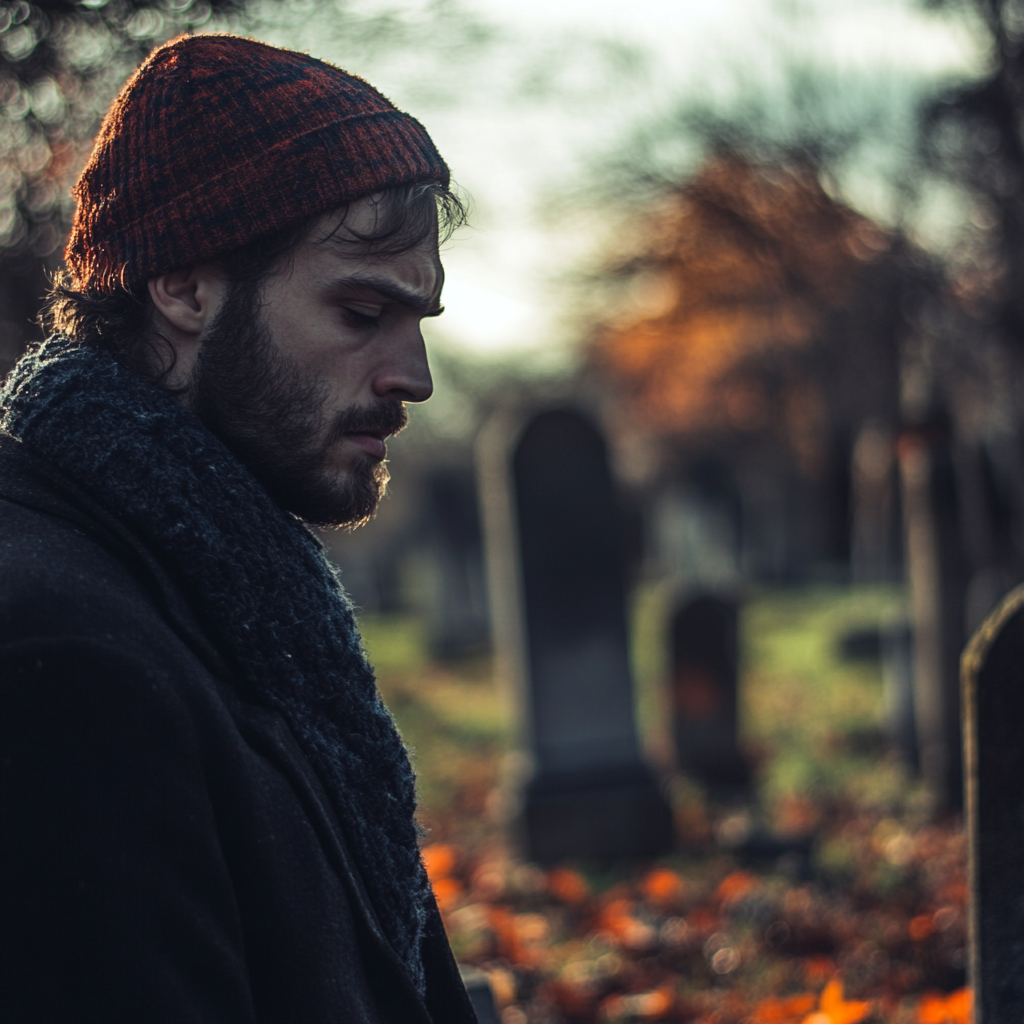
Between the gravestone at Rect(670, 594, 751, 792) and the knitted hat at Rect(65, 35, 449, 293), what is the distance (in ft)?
18.9

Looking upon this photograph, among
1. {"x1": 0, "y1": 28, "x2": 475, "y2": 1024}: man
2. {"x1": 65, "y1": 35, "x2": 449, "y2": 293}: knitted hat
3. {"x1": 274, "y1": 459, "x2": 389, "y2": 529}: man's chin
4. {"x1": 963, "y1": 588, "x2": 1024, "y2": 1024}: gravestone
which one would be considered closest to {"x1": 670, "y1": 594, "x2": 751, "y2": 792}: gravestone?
{"x1": 963, "y1": 588, "x2": 1024, "y2": 1024}: gravestone

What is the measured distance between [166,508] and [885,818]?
220 inches

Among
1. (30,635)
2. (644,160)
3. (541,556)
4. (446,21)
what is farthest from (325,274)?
(644,160)

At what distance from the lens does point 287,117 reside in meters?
1.38

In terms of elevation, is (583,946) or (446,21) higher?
(446,21)

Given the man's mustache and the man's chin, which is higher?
the man's mustache

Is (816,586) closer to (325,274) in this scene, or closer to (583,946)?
(583,946)

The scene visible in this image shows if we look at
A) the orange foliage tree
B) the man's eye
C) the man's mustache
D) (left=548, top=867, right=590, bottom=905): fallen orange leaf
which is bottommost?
(left=548, top=867, right=590, bottom=905): fallen orange leaf

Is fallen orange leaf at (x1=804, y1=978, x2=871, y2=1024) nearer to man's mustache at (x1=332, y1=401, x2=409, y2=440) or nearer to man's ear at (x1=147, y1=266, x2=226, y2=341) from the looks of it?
man's mustache at (x1=332, y1=401, x2=409, y2=440)

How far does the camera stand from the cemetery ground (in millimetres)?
3471

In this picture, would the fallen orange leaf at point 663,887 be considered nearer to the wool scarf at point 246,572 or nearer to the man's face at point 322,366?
the wool scarf at point 246,572

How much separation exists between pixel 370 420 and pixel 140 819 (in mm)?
698

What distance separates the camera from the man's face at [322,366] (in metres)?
1.38

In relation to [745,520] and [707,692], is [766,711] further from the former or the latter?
[745,520]
